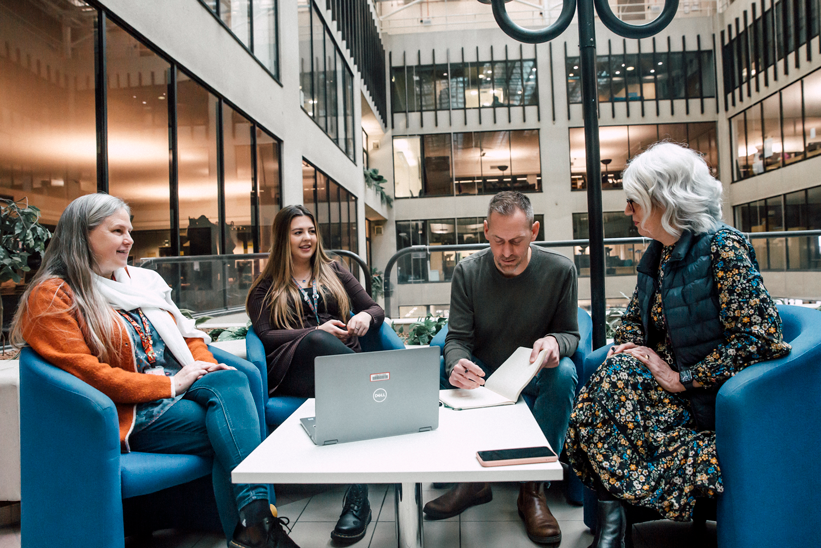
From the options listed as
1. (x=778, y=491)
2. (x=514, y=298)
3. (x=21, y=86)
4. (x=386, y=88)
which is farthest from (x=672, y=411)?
(x=386, y=88)

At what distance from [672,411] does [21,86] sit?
4153 mm

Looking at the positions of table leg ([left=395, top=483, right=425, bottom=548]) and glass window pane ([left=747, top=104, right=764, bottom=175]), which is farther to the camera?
glass window pane ([left=747, top=104, right=764, bottom=175])

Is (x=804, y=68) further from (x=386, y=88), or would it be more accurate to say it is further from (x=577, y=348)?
(x=577, y=348)

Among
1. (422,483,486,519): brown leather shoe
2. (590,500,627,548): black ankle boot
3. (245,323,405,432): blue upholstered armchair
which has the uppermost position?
(245,323,405,432): blue upholstered armchair

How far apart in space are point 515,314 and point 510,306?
4cm

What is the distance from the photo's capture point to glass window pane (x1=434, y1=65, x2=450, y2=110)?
1270 cm

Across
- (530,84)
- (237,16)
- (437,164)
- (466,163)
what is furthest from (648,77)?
(237,16)

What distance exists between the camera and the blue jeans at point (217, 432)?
170cm

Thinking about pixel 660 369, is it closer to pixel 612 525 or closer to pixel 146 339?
pixel 612 525

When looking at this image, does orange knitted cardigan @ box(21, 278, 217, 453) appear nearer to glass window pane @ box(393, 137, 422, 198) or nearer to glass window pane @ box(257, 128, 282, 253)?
glass window pane @ box(257, 128, 282, 253)

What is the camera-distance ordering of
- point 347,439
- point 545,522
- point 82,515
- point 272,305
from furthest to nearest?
point 272,305
point 545,522
point 82,515
point 347,439

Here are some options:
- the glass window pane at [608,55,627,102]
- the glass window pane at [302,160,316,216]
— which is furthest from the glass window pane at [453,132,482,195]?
the glass window pane at [302,160,316,216]

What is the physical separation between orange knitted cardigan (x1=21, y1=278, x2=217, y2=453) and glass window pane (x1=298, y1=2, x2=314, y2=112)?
7.66 meters

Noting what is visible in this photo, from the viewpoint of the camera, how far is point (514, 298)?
7.48 feet
